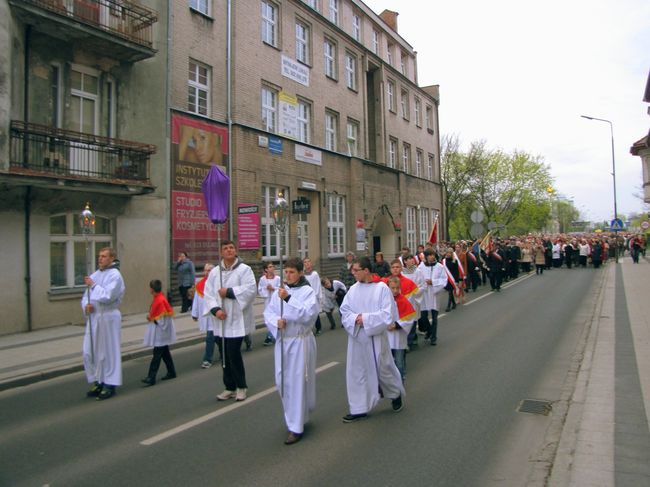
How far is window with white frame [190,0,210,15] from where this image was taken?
17.5 metres

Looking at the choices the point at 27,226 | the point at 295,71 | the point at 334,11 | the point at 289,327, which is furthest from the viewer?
the point at 334,11

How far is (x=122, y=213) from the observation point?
46.4 ft

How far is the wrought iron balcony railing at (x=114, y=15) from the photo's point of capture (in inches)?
488

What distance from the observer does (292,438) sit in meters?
4.93

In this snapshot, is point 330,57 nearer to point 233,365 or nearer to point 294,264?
point 233,365

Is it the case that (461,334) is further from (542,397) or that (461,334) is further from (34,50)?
(34,50)

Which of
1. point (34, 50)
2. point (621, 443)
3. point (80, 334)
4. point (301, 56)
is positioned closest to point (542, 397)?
point (621, 443)

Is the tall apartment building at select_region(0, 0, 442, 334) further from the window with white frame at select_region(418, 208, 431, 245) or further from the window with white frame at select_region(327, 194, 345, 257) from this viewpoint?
the window with white frame at select_region(418, 208, 431, 245)

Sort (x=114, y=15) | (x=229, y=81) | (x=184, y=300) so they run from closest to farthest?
(x=114, y=15), (x=184, y=300), (x=229, y=81)

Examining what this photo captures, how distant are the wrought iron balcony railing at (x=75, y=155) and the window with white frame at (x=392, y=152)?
1905cm

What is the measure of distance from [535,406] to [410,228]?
2725cm

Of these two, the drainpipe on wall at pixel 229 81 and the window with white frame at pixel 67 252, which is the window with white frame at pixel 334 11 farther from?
the window with white frame at pixel 67 252

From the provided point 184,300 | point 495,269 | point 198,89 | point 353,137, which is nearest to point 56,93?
point 198,89

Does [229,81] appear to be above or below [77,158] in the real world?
above
